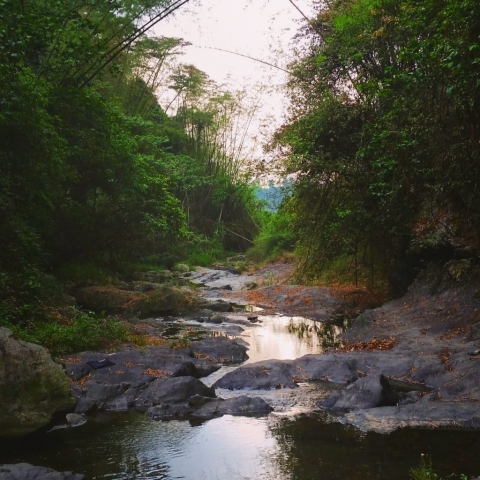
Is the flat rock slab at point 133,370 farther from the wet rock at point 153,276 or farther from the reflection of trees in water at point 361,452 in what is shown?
the wet rock at point 153,276

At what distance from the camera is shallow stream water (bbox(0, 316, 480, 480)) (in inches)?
172

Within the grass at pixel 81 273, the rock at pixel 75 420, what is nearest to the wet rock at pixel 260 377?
the rock at pixel 75 420

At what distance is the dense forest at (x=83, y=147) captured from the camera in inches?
348

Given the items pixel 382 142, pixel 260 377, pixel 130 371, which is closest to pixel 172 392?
pixel 130 371

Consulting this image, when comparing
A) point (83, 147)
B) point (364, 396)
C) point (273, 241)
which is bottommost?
point (364, 396)

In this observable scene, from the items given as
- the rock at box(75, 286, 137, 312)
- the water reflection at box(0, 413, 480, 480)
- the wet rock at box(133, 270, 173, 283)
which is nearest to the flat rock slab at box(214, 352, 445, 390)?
the water reflection at box(0, 413, 480, 480)

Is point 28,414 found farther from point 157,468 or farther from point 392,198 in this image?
point 392,198

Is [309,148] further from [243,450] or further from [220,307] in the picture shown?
[243,450]

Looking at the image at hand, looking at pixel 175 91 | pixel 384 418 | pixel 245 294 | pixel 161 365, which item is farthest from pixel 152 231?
pixel 175 91

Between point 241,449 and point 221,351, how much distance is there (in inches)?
151

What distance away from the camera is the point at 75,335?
325 inches

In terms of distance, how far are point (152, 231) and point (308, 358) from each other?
32.6ft

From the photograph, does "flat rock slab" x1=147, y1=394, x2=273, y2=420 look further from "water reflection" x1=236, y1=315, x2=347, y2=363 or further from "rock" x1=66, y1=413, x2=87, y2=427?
"water reflection" x1=236, y1=315, x2=347, y2=363

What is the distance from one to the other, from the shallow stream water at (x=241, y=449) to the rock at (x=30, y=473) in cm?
27
